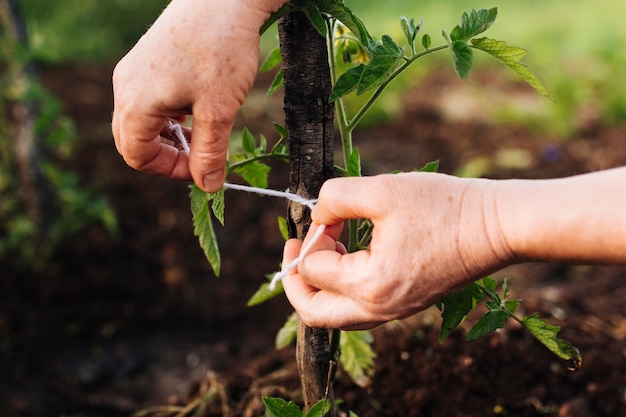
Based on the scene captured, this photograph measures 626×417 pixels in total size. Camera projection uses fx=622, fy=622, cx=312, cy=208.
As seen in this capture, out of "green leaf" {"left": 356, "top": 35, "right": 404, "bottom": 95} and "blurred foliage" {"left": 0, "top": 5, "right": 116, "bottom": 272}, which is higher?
"green leaf" {"left": 356, "top": 35, "right": 404, "bottom": 95}

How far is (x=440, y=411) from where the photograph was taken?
1.78 meters

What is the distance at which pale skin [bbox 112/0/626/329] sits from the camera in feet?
3.08

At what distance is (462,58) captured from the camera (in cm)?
108

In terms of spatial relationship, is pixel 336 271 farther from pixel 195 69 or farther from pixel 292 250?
pixel 195 69

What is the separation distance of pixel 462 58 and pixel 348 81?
201 mm

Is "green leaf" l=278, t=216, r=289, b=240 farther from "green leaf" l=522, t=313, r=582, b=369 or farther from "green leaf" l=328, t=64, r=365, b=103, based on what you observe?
"green leaf" l=522, t=313, r=582, b=369

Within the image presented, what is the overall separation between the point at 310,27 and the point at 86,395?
194 cm

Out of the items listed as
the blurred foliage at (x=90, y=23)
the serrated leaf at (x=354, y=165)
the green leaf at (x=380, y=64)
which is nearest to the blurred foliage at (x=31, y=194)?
the serrated leaf at (x=354, y=165)

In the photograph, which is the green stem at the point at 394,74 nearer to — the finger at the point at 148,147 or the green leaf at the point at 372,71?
the green leaf at the point at 372,71

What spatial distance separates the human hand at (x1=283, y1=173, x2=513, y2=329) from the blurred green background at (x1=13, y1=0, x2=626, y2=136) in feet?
10.1

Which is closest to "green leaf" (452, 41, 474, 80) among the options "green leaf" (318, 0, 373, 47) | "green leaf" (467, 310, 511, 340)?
"green leaf" (318, 0, 373, 47)

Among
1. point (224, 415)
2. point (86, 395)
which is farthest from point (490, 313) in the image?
point (86, 395)

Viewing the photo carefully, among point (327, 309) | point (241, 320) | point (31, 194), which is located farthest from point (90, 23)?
point (327, 309)

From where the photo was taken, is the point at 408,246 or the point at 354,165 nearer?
the point at 408,246
